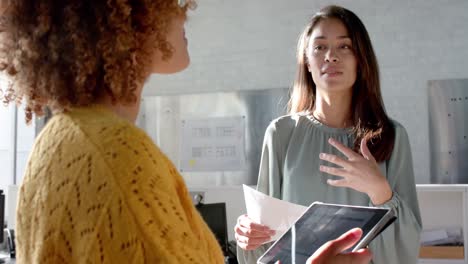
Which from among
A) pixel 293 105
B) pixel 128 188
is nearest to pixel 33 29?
pixel 128 188

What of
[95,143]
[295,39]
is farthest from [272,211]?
[295,39]

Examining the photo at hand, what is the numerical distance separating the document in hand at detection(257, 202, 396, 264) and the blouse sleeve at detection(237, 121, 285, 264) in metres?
0.41

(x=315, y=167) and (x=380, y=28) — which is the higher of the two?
(x=380, y=28)

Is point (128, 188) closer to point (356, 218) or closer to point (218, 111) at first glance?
point (356, 218)

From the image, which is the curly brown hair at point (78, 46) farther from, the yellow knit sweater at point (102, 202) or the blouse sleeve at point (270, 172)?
the blouse sleeve at point (270, 172)

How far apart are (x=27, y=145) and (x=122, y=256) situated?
3887mm

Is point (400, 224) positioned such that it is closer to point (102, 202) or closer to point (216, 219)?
point (102, 202)

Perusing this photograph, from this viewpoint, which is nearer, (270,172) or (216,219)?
(270,172)

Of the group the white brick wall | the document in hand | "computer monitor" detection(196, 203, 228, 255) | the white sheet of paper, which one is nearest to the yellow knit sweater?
the document in hand

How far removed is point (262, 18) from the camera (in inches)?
143

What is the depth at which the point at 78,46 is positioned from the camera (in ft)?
2.18

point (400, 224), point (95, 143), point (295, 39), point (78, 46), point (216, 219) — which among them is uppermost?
point (295, 39)

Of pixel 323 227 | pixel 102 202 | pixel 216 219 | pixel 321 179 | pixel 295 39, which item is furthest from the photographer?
pixel 295 39

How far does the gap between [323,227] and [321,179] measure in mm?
467
